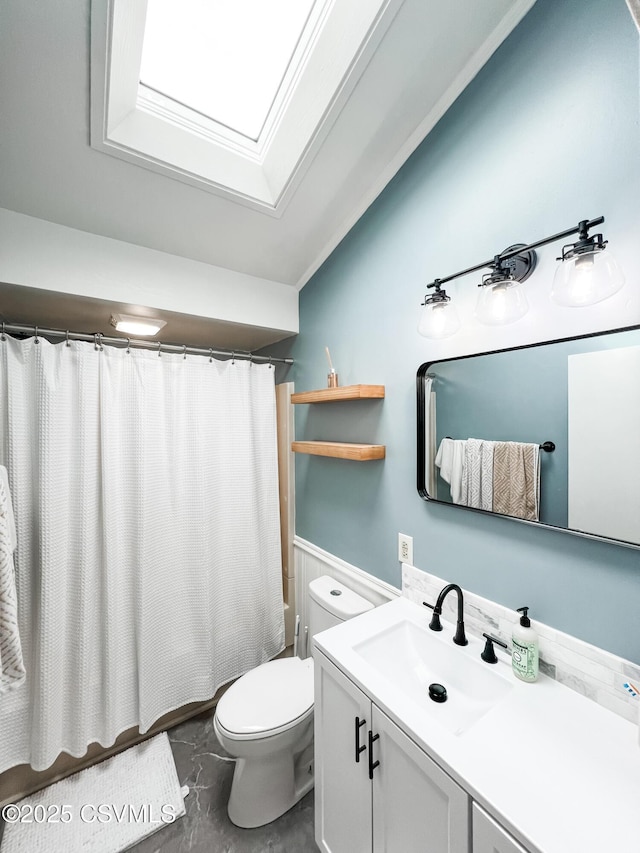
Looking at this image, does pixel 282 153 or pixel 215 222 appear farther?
pixel 215 222

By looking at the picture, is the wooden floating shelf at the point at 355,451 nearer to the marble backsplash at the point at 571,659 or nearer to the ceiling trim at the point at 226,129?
the marble backsplash at the point at 571,659

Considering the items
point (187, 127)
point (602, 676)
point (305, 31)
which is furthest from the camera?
point (187, 127)

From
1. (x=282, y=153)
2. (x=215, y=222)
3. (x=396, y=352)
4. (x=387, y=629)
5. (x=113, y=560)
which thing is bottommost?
(x=387, y=629)

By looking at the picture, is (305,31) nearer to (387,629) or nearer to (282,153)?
(282,153)

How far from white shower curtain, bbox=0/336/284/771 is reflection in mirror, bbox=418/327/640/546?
109 cm

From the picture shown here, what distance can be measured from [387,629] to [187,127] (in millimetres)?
1982

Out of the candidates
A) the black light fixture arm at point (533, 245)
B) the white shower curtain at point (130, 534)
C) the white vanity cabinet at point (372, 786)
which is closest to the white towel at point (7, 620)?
the white shower curtain at point (130, 534)

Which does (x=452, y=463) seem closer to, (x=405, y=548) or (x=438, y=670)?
(x=405, y=548)

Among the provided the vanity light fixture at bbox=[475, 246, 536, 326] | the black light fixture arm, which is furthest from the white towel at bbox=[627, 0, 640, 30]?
the vanity light fixture at bbox=[475, 246, 536, 326]

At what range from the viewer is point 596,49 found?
34.7 inches

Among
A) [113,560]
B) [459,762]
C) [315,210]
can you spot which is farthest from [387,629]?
[315,210]

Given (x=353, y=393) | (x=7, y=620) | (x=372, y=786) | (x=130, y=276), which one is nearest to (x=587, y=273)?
(x=353, y=393)

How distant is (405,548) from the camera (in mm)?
1401

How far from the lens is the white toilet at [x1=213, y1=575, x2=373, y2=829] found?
1275mm
